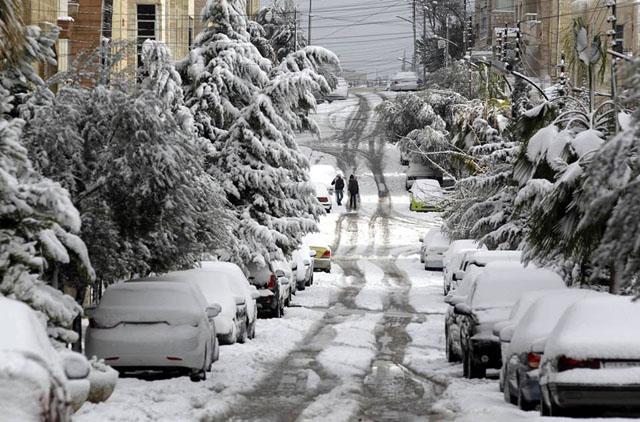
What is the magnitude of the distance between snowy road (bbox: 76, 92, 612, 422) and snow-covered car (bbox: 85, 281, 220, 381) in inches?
12.4

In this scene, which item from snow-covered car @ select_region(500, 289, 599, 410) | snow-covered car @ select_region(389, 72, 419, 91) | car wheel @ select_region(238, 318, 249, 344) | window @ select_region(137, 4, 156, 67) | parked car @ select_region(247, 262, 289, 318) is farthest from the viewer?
snow-covered car @ select_region(389, 72, 419, 91)

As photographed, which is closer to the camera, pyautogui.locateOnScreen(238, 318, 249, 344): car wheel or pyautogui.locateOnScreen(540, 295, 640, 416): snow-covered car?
pyautogui.locateOnScreen(540, 295, 640, 416): snow-covered car

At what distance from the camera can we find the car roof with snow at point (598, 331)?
13672 mm

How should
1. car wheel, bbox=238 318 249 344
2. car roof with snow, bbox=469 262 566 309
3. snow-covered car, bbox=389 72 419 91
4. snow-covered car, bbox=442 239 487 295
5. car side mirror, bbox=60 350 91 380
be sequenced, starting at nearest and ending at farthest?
car side mirror, bbox=60 350 91 380 → car roof with snow, bbox=469 262 566 309 → car wheel, bbox=238 318 249 344 → snow-covered car, bbox=442 239 487 295 → snow-covered car, bbox=389 72 419 91

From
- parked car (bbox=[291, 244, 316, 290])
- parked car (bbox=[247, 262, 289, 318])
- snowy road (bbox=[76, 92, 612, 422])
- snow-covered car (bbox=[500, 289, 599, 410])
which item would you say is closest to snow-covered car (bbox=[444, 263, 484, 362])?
snowy road (bbox=[76, 92, 612, 422])

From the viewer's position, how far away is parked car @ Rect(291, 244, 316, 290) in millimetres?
43938

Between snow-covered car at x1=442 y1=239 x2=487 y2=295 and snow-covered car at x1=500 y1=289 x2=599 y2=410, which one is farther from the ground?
snow-covered car at x1=500 y1=289 x2=599 y2=410

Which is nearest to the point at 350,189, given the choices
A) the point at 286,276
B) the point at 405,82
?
the point at 286,276

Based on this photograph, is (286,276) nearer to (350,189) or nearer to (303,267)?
(303,267)

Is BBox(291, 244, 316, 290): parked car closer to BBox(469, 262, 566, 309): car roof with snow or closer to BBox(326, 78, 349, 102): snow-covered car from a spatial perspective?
BBox(469, 262, 566, 309): car roof with snow

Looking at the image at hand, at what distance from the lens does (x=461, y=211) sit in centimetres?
4312

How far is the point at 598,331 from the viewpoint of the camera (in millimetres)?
13906

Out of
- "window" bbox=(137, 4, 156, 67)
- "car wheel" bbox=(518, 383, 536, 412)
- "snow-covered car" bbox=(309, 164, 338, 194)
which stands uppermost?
"window" bbox=(137, 4, 156, 67)

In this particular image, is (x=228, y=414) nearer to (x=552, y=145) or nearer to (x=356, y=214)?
(x=552, y=145)
